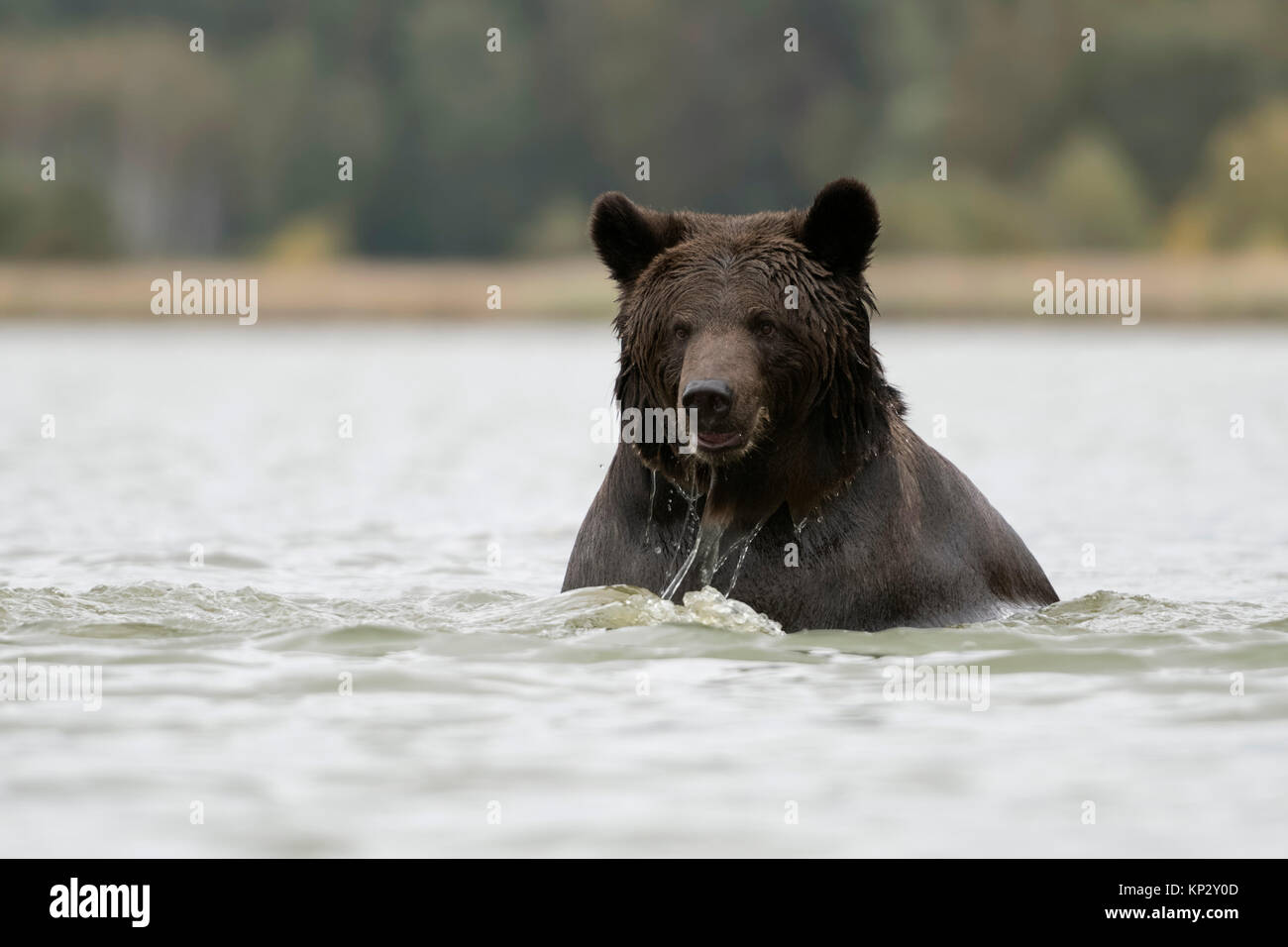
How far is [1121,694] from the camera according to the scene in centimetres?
780

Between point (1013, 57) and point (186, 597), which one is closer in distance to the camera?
point (186, 597)

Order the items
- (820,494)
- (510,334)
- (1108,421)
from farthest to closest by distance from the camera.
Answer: (510,334) < (1108,421) < (820,494)

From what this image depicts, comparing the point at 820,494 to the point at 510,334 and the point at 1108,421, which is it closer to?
the point at 1108,421

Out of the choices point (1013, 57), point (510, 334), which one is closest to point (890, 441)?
point (510, 334)

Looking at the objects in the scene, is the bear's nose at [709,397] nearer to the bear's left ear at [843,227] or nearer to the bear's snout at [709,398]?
the bear's snout at [709,398]

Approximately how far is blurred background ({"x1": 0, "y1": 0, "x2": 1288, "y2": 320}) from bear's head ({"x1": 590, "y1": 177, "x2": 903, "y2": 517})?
6980 cm

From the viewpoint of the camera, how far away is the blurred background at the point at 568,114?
8744 centimetres

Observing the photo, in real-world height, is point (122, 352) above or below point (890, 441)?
above

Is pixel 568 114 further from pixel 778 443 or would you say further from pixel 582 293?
pixel 778 443

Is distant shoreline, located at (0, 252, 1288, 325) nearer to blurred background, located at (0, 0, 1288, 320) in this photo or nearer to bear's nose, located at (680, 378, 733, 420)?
blurred background, located at (0, 0, 1288, 320)

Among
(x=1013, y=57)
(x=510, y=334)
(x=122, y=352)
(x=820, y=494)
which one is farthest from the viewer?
(x=1013, y=57)

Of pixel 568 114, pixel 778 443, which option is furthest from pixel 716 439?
pixel 568 114

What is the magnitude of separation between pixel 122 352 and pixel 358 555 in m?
35.3

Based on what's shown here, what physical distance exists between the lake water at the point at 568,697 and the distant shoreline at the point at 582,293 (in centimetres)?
3166
